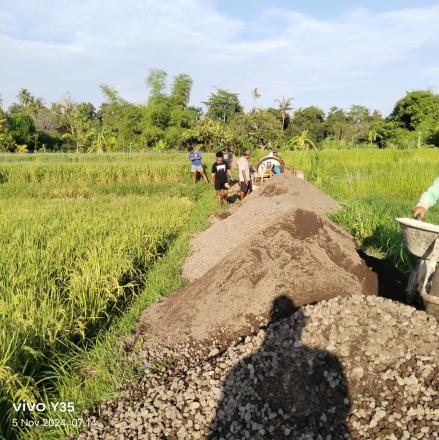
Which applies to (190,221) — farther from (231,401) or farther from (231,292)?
(231,401)

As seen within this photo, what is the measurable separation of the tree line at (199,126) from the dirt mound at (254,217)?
41.0 feet

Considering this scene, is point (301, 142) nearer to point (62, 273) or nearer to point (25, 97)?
point (62, 273)

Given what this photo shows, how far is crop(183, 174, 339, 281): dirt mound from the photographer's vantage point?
505cm

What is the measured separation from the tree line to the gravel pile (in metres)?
17.0

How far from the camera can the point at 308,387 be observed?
2244 mm

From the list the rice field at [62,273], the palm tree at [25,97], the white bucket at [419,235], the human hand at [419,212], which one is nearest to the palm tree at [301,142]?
the rice field at [62,273]

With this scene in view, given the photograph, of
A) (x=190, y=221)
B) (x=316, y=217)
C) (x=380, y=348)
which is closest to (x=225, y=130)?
(x=190, y=221)

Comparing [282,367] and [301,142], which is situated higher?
[301,142]

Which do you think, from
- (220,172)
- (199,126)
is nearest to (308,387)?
(220,172)

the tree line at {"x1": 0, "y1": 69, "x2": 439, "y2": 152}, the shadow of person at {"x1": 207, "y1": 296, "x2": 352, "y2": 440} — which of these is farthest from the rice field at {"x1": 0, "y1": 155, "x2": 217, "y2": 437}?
the tree line at {"x1": 0, "y1": 69, "x2": 439, "y2": 152}

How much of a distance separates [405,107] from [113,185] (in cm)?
2121

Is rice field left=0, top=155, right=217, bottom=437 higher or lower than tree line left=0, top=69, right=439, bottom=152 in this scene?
lower

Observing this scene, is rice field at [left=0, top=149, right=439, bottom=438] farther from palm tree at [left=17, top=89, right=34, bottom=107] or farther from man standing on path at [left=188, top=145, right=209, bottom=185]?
palm tree at [left=17, top=89, right=34, bottom=107]

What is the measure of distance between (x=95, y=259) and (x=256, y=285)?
1800 mm
